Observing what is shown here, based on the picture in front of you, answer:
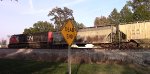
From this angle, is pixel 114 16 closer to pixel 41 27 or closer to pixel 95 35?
pixel 41 27

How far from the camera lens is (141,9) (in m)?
71.4

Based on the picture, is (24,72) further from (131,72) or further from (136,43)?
(136,43)

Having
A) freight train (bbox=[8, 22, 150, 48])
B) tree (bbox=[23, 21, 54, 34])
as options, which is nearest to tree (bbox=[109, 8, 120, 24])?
tree (bbox=[23, 21, 54, 34])

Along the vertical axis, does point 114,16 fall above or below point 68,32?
above

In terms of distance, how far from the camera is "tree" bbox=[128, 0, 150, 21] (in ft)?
230

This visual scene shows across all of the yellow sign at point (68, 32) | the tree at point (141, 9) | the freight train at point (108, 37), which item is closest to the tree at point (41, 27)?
the tree at point (141, 9)

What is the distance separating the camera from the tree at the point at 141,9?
70.2 m

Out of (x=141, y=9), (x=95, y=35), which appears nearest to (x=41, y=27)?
(x=141, y=9)

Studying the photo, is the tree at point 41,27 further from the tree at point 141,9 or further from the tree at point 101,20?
the tree at point 141,9

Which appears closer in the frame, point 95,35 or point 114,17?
point 95,35

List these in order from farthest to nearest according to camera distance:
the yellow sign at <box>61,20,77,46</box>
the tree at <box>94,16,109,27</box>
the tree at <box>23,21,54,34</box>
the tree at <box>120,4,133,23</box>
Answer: the tree at <box>23,21,54,34</box> → the tree at <box>94,16,109,27</box> → the tree at <box>120,4,133,23</box> → the yellow sign at <box>61,20,77,46</box>

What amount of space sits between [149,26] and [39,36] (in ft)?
66.4

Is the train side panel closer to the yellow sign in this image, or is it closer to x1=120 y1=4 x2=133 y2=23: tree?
the yellow sign

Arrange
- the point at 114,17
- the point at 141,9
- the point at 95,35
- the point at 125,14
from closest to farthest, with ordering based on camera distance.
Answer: the point at 95,35 < the point at 141,9 < the point at 125,14 < the point at 114,17
